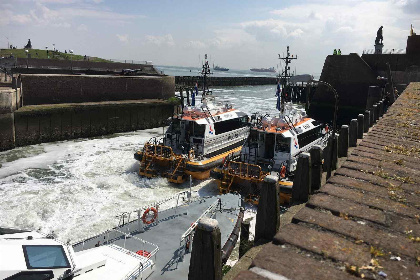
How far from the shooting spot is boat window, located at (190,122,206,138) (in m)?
15.8

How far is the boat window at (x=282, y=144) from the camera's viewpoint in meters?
13.3

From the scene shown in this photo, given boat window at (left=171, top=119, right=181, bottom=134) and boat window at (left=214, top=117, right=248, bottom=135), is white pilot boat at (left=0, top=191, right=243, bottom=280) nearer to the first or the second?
boat window at (left=171, top=119, right=181, bottom=134)

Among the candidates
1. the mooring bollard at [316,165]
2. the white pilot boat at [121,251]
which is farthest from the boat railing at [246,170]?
the mooring bollard at [316,165]

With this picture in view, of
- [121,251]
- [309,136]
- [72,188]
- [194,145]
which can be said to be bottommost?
[72,188]

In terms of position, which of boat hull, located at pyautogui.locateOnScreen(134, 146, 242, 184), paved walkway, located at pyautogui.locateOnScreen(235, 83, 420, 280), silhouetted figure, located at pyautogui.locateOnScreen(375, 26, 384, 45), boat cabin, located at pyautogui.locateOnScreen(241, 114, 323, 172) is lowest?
boat hull, located at pyautogui.locateOnScreen(134, 146, 242, 184)

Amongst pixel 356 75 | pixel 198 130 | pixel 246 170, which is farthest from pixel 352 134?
pixel 356 75

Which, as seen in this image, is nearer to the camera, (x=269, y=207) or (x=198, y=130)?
(x=269, y=207)

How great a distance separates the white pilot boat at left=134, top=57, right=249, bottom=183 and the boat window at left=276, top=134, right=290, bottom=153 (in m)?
3.07

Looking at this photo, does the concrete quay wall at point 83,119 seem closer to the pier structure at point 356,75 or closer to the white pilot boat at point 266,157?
the white pilot boat at point 266,157

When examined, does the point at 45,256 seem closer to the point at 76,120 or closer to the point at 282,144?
the point at 282,144

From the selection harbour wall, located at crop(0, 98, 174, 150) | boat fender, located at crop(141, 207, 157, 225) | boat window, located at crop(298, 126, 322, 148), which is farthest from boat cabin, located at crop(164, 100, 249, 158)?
harbour wall, located at crop(0, 98, 174, 150)

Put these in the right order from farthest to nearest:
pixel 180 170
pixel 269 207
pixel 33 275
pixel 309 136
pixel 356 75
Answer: pixel 356 75, pixel 309 136, pixel 180 170, pixel 33 275, pixel 269 207

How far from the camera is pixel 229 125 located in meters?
17.7

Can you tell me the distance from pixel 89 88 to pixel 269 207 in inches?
1019
